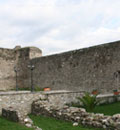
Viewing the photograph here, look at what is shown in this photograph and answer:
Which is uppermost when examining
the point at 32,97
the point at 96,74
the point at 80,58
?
the point at 80,58

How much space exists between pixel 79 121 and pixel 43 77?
38.8 ft

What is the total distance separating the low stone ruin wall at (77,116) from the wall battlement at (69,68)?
5.37 m

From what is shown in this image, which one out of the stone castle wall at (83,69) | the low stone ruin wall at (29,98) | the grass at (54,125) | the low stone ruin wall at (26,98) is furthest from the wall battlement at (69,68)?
the grass at (54,125)

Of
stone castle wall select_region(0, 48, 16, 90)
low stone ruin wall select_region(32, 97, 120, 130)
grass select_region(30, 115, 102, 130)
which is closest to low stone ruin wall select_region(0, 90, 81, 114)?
low stone ruin wall select_region(32, 97, 120, 130)

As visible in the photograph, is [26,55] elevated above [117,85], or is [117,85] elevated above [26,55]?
[26,55]

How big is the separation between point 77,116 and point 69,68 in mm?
9296

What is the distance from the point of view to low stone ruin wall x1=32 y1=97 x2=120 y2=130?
5.85 meters

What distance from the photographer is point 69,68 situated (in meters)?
16.2

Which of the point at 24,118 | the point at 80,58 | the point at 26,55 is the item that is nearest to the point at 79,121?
the point at 24,118

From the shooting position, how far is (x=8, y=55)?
21.4 metres

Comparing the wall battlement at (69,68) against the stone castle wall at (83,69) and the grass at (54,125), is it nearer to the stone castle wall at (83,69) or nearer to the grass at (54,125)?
the stone castle wall at (83,69)

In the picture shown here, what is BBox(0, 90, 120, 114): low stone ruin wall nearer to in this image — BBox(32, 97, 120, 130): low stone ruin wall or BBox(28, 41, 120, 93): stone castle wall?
BBox(32, 97, 120, 130): low stone ruin wall

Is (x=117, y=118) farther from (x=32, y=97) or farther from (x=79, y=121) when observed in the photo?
(x=32, y=97)

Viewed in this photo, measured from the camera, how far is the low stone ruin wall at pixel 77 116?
5848 millimetres
